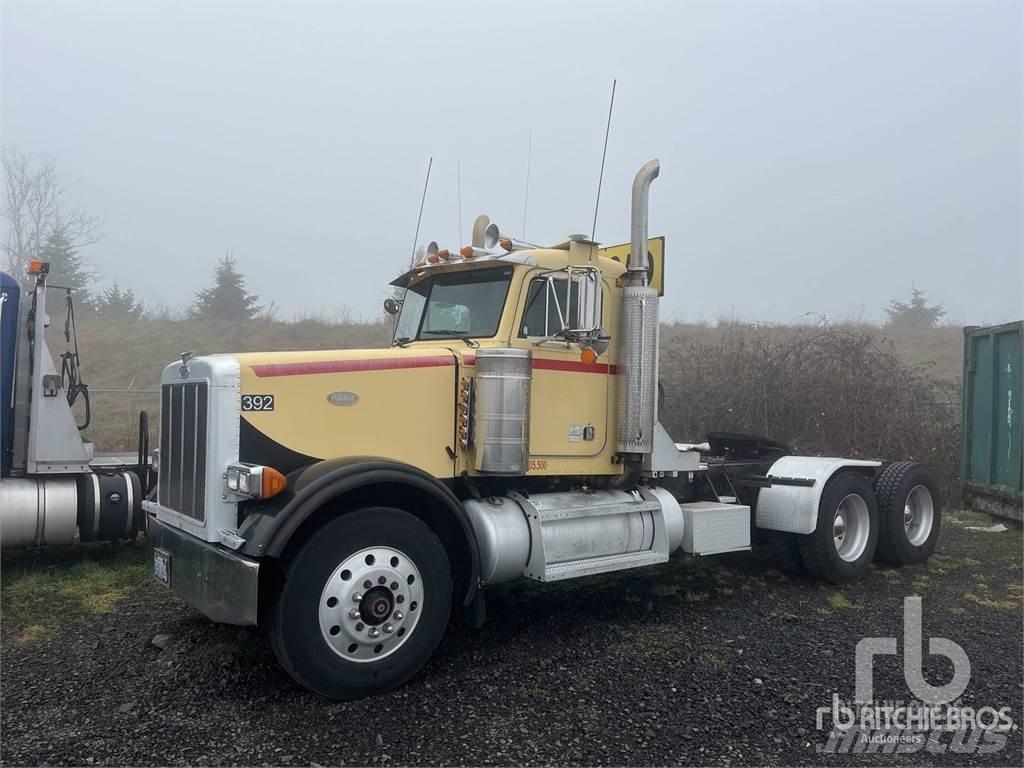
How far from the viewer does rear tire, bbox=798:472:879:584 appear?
270 inches

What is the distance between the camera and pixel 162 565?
4.82 metres

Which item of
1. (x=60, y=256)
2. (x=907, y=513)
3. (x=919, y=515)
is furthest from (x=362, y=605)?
(x=60, y=256)

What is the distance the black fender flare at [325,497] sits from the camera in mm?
4012

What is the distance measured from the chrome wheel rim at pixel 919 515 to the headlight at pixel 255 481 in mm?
6501

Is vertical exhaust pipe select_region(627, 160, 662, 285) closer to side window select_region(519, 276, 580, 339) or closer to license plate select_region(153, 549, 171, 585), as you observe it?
side window select_region(519, 276, 580, 339)

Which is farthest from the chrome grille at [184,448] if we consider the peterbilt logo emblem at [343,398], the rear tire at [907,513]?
the rear tire at [907,513]

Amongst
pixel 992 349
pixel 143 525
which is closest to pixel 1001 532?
pixel 992 349

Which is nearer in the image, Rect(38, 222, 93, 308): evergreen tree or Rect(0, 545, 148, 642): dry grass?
Rect(0, 545, 148, 642): dry grass

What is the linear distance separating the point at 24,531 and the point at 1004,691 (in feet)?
24.7

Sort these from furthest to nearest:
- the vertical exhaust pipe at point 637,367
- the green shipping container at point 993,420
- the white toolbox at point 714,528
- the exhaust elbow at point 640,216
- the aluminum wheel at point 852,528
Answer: the green shipping container at point 993,420 < the aluminum wheel at point 852,528 < the white toolbox at point 714,528 < the exhaust elbow at point 640,216 < the vertical exhaust pipe at point 637,367

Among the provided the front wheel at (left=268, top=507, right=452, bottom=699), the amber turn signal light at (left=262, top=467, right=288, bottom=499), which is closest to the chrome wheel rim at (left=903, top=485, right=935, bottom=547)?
the front wheel at (left=268, top=507, right=452, bottom=699)

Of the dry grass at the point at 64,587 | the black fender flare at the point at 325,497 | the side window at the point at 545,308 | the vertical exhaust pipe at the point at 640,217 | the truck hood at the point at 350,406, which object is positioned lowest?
the dry grass at the point at 64,587

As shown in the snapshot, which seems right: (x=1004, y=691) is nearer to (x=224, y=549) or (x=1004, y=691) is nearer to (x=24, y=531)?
(x=224, y=549)

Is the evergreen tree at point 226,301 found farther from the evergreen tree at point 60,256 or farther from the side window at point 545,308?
the side window at point 545,308
